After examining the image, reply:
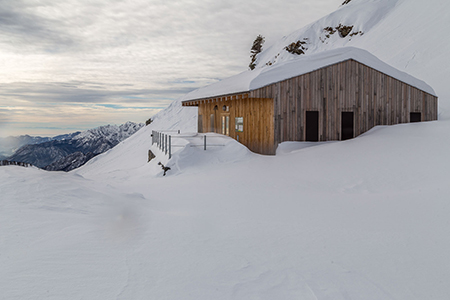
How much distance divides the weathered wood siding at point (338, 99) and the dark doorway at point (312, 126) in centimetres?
22

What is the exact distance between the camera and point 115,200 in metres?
6.67

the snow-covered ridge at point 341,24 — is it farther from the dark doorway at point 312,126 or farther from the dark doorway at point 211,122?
the dark doorway at point 312,126

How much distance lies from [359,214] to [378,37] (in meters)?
46.9

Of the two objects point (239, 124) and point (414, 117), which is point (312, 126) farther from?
point (414, 117)

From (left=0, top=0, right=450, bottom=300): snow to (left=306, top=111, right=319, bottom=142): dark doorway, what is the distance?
6.11 m

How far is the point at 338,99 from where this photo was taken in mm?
16781

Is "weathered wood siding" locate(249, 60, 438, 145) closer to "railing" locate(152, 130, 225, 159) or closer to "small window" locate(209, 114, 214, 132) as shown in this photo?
"railing" locate(152, 130, 225, 159)

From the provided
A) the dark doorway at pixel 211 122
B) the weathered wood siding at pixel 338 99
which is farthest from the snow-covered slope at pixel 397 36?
the weathered wood siding at pixel 338 99

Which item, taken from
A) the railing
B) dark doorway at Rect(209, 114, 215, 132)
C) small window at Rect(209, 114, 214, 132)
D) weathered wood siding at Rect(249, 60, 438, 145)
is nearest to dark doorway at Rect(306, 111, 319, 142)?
weathered wood siding at Rect(249, 60, 438, 145)

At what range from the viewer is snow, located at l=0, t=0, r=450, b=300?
3.66 m

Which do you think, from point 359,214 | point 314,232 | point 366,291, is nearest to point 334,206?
point 359,214

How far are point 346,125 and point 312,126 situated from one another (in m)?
2.12

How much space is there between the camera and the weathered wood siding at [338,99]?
1603 centimetres

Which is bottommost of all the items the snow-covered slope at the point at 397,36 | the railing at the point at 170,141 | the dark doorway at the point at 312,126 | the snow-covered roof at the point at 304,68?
the railing at the point at 170,141
